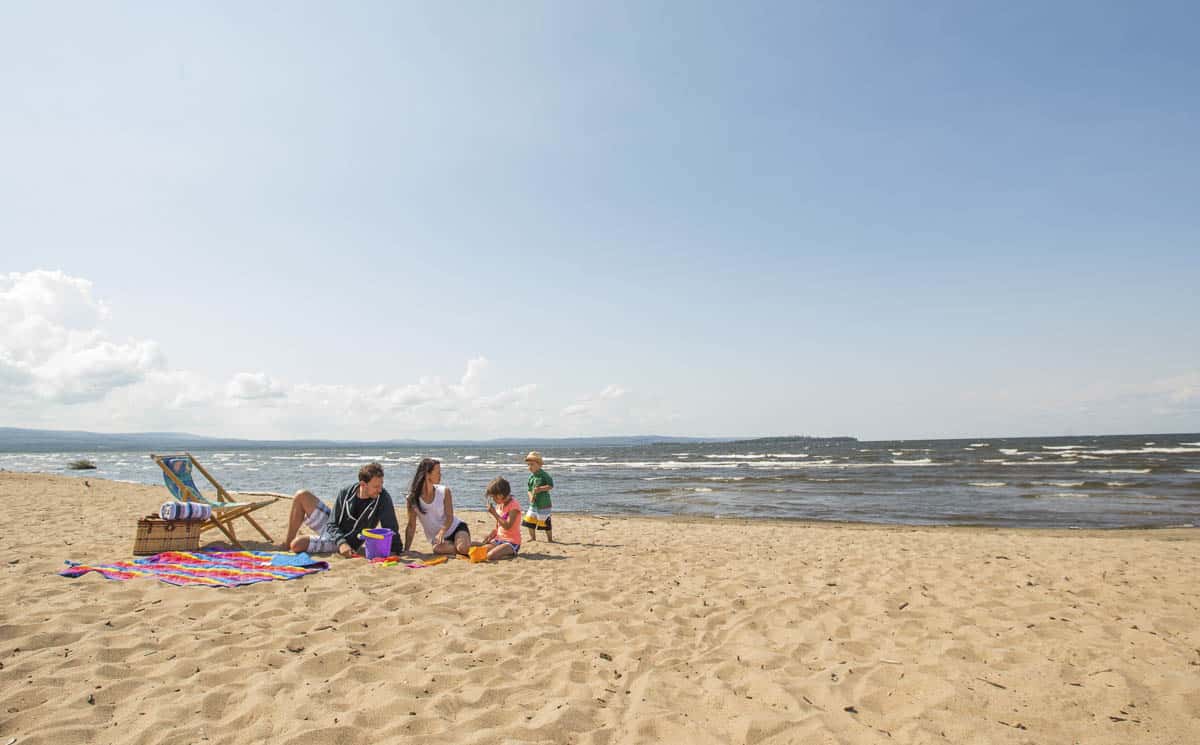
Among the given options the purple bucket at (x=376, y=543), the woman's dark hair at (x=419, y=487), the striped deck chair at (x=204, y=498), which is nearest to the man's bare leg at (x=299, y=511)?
the striped deck chair at (x=204, y=498)

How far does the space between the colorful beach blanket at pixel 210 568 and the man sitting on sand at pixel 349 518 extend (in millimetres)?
452

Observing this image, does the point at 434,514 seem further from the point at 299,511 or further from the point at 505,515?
the point at 299,511

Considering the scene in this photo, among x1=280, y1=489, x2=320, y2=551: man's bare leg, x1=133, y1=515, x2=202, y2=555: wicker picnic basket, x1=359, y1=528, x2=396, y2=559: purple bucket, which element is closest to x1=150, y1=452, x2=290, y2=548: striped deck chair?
x1=133, y1=515, x2=202, y2=555: wicker picnic basket

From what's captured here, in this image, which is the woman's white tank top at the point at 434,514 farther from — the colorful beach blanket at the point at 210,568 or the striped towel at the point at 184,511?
the striped towel at the point at 184,511

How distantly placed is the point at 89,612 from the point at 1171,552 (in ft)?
42.3

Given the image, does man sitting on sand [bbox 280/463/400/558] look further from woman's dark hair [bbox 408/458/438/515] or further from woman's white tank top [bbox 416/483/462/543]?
woman's white tank top [bbox 416/483/462/543]

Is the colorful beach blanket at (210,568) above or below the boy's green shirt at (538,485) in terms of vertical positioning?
below

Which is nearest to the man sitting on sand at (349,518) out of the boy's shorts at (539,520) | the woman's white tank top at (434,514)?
the woman's white tank top at (434,514)

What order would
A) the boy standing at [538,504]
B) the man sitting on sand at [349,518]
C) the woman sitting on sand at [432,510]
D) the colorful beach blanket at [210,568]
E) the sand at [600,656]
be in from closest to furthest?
1. the sand at [600,656]
2. the colorful beach blanket at [210,568]
3. the man sitting on sand at [349,518]
4. the woman sitting on sand at [432,510]
5. the boy standing at [538,504]

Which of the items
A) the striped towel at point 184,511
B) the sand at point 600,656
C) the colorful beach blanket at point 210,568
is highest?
the striped towel at point 184,511

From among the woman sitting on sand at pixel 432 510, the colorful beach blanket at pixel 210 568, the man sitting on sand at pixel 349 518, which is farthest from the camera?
the woman sitting on sand at pixel 432 510

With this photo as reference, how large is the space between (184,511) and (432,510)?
2.83m

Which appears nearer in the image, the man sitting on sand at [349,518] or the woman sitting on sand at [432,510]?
the man sitting on sand at [349,518]

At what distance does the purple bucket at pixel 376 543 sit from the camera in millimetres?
6742
